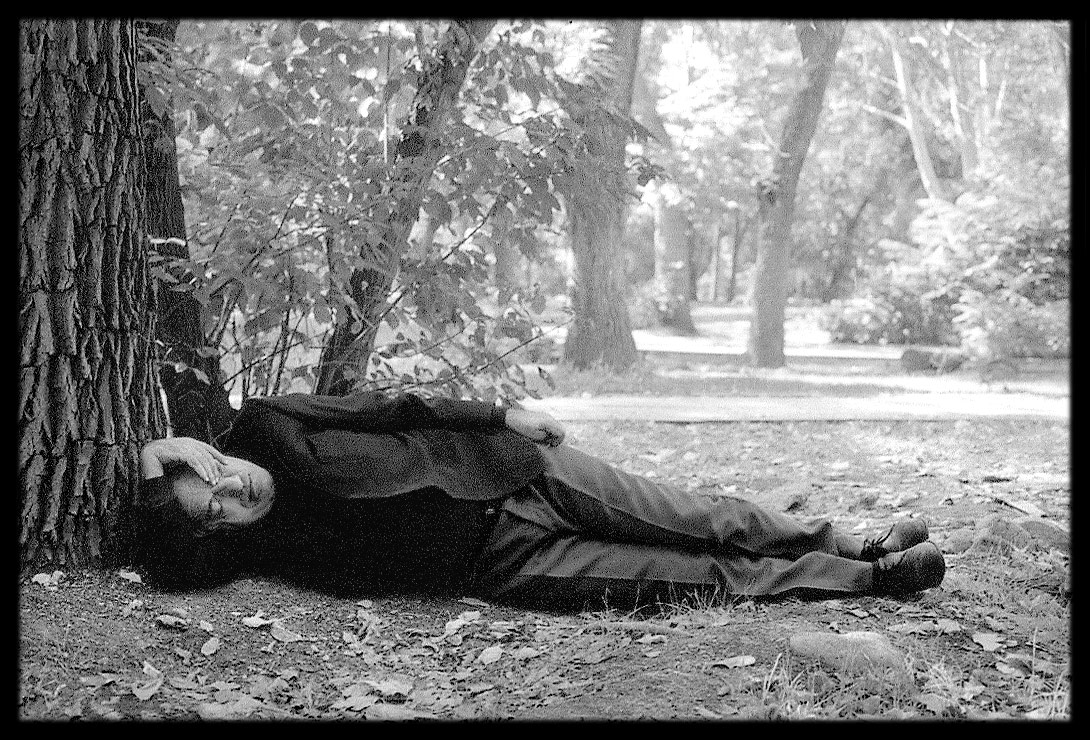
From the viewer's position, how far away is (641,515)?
4.06 metres

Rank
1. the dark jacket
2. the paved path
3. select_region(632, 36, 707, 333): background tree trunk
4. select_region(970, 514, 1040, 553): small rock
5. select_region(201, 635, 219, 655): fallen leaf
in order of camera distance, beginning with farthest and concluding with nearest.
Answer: select_region(632, 36, 707, 333): background tree trunk
the paved path
select_region(970, 514, 1040, 553): small rock
the dark jacket
select_region(201, 635, 219, 655): fallen leaf

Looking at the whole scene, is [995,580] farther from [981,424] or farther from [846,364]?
[846,364]

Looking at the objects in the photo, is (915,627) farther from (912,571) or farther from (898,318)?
(898,318)

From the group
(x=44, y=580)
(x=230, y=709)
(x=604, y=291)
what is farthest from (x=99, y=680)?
(x=604, y=291)

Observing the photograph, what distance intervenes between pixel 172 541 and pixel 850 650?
227 centimetres

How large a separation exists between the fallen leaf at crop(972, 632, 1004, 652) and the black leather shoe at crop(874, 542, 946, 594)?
33cm

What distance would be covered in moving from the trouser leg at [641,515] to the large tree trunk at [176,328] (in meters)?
1.62

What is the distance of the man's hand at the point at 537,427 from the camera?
162 inches

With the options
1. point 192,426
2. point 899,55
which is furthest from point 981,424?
point 899,55

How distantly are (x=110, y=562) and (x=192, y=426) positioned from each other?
1.11m

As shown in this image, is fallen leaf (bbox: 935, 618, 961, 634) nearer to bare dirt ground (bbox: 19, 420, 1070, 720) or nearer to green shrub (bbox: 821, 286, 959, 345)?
bare dirt ground (bbox: 19, 420, 1070, 720)

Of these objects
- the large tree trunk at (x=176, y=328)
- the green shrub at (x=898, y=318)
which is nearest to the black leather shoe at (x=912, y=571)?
the large tree trunk at (x=176, y=328)

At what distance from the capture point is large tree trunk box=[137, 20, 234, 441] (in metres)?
4.64

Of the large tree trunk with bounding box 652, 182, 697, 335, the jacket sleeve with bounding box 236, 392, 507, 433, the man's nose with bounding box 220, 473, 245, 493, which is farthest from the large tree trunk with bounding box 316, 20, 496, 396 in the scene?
the large tree trunk with bounding box 652, 182, 697, 335
